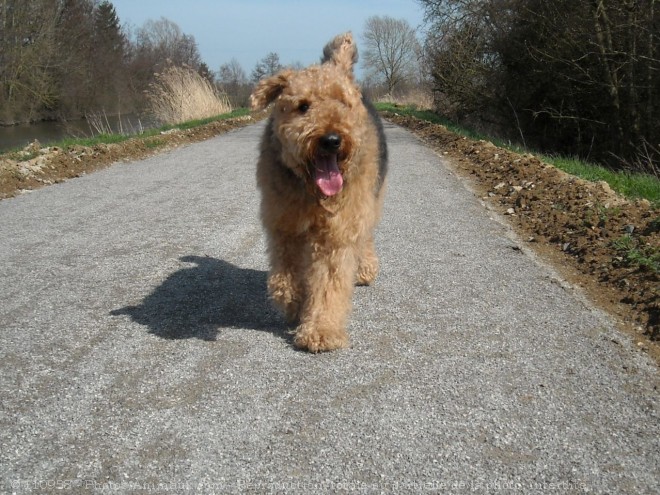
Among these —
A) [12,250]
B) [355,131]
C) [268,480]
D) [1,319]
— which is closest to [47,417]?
[268,480]

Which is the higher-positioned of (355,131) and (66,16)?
(66,16)

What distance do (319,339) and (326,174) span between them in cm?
99

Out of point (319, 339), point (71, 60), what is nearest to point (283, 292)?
point (319, 339)

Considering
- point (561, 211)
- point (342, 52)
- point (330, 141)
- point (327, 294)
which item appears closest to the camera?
point (330, 141)

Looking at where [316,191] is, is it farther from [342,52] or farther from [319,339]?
[342,52]

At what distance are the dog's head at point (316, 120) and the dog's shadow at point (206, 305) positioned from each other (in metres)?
1.12

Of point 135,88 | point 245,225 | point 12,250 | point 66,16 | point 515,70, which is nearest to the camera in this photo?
point 12,250

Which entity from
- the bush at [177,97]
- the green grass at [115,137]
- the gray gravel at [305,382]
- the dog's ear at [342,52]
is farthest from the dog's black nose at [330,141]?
the bush at [177,97]

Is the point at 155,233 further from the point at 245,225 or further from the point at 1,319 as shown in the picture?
the point at 1,319

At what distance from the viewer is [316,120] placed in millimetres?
3154

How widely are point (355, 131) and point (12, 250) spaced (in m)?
3.85

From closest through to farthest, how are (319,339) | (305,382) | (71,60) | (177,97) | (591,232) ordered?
(305,382)
(319,339)
(591,232)
(177,97)
(71,60)

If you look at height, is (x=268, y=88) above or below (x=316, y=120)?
above

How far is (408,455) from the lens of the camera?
7.74 feet
